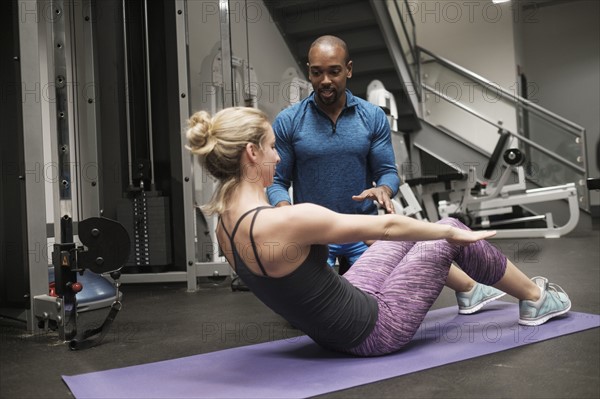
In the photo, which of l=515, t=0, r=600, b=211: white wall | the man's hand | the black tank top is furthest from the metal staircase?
the black tank top

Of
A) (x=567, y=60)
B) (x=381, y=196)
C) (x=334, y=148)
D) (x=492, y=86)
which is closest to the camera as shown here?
(x=381, y=196)

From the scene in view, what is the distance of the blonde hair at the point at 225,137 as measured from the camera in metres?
1.74

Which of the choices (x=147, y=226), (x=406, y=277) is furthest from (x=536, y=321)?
(x=147, y=226)

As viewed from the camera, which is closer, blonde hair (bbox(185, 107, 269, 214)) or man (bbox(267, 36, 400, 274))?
blonde hair (bbox(185, 107, 269, 214))

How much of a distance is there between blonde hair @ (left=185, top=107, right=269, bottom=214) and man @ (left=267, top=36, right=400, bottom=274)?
674mm

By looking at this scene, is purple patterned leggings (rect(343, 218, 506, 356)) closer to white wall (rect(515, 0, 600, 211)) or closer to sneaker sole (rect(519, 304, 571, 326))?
sneaker sole (rect(519, 304, 571, 326))

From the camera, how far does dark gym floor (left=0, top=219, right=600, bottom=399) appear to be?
1.66m

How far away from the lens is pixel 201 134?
1.73 meters

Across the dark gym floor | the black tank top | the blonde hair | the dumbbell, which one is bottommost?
the dark gym floor

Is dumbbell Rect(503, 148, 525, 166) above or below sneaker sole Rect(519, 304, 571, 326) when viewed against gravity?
above

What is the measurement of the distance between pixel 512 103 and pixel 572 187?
1.76 meters

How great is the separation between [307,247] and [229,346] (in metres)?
0.76

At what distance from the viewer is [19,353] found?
2336mm

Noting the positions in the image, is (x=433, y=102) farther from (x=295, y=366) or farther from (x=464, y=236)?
(x=295, y=366)
